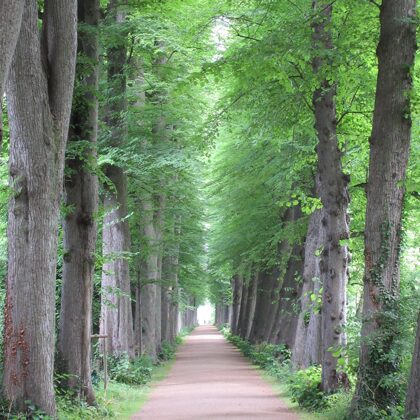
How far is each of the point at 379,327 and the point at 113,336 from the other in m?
11.1

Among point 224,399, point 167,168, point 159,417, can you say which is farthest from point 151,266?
point 159,417

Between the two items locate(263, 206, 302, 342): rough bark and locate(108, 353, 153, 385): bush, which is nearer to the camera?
locate(108, 353, 153, 385): bush

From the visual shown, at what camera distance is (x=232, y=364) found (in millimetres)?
28734

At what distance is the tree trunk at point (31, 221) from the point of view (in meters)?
9.12

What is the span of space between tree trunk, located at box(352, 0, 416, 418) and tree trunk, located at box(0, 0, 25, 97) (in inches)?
236

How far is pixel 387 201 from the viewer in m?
10.0

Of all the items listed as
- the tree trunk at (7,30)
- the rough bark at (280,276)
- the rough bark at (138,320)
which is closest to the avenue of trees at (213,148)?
the tree trunk at (7,30)

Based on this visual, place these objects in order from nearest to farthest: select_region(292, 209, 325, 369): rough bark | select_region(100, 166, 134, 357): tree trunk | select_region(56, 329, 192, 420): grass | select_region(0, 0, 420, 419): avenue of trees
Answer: select_region(0, 0, 420, 419): avenue of trees
select_region(56, 329, 192, 420): grass
select_region(292, 209, 325, 369): rough bark
select_region(100, 166, 134, 357): tree trunk

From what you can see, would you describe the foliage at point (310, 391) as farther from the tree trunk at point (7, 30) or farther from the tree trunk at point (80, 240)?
the tree trunk at point (7, 30)

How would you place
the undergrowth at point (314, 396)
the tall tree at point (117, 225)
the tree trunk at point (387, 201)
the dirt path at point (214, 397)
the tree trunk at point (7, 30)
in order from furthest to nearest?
the tall tree at point (117, 225), the dirt path at point (214, 397), the undergrowth at point (314, 396), the tree trunk at point (387, 201), the tree trunk at point (7, 30)

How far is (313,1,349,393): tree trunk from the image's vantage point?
13297 millimetres

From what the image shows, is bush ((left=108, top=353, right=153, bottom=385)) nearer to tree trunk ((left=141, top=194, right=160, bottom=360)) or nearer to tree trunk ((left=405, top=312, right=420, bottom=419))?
tree trunk ((left=141, top=194, right=160, bottom=360))

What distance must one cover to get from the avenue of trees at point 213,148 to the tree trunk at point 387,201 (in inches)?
0.9

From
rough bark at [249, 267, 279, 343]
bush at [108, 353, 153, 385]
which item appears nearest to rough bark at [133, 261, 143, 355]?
bush at [108, 353, 153, 385]
